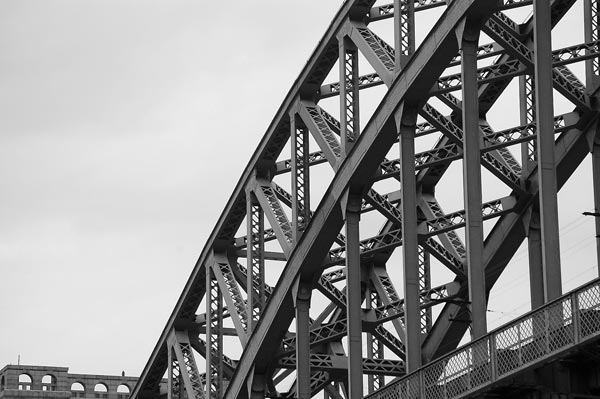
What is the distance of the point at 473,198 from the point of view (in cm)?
4750

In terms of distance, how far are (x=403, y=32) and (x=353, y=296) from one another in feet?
23.8

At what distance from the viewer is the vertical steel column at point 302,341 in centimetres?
5897

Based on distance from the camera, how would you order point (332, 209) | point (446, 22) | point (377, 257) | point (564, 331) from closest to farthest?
point (564, 331), point (446, 22), point (332, 209), point (377, 257)

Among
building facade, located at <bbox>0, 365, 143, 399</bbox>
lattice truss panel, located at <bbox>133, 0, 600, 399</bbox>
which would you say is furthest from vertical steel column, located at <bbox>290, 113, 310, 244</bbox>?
building facade, located at <bbox>0, 365, 143, 399</bbox>

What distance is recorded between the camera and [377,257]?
6500 cm

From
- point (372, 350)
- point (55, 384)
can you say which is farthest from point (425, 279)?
point (55, 384)

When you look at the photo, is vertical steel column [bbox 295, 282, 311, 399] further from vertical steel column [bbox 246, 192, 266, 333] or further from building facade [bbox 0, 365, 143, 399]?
building facade [bbox 0, 365, 143, 399]

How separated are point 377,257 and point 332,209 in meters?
7.85

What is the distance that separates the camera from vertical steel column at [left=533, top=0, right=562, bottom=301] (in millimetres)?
43469

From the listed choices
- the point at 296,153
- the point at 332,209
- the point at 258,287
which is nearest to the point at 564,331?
the point at 332,209

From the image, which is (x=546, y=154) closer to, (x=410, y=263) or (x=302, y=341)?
(x=410, y=263)

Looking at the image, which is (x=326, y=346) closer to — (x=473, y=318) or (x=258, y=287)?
(x=258, y=287)

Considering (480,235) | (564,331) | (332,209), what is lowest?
(564,331)

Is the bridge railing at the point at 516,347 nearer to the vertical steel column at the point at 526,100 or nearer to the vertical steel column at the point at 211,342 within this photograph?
the vertical steel column at the point at 526,100
